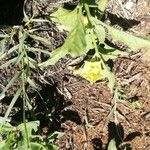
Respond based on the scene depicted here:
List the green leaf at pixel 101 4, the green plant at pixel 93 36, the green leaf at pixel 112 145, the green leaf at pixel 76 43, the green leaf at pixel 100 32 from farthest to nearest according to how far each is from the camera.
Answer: the green leaf at pixel 112 145
the green leaf at pixel 101 4
the green leaf at pixel 100 32
the green plant at pixel 93 36
the green leaf at pixel 76 43

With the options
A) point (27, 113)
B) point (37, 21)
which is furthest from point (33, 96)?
point (37, 21)

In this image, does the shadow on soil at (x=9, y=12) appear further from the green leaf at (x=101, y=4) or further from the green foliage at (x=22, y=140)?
the green foliage at (x=22, y=140)

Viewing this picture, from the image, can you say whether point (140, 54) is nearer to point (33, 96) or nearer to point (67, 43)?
point (33, 96)

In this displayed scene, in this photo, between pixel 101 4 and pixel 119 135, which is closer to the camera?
pixel 101 4

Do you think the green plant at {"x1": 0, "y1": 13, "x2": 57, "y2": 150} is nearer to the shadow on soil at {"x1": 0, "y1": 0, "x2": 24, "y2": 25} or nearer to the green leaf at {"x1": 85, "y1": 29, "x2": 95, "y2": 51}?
the shadow on soil at {"x1": 0, "y1": 0, "x2": 24, "y2": 25}

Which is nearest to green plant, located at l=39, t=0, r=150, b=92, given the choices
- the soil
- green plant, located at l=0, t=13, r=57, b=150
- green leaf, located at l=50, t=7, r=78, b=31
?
green leaf, located at l=50, t=7, r=78, b=31

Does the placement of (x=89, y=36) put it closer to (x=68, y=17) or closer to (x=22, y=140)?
(x=68, y=17)

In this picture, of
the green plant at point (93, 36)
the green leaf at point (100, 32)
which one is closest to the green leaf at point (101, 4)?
the green plant at point (93, 36)

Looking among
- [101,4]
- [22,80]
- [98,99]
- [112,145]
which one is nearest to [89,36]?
[101,4]
